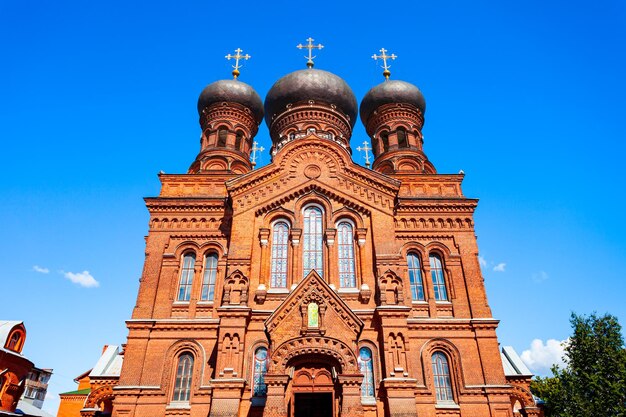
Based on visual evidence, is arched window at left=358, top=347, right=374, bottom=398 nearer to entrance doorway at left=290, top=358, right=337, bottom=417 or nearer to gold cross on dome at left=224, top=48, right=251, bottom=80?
entrance doorway at left=290, top=358, right=337, bottom=417

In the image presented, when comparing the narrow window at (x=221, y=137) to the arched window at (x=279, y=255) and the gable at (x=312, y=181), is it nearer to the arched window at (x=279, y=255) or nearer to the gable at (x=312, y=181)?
the gable at (x=312, y=181)

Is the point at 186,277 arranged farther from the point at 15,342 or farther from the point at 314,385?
the point at 15,342

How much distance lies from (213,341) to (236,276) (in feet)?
7.93

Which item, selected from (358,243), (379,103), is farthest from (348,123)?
(358,243)

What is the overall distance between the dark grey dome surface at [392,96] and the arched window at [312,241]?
34.8 ft

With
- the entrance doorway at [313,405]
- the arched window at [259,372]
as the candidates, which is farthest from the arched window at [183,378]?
the entrance doorway at [313,405]

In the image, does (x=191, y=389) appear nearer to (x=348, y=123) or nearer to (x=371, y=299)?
(x=371, y=299)

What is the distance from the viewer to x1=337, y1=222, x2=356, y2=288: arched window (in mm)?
16609

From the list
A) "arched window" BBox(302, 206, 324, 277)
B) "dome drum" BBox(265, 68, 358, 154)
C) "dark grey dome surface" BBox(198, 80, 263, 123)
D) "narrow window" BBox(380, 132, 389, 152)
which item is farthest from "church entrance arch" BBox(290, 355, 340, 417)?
"dark grey dome surface" BBox(198, 80, 263, 123)

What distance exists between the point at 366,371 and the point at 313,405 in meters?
2.01

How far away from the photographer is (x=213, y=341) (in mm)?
15984

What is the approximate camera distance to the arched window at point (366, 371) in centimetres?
1460

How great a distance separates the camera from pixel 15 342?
22.2 meters

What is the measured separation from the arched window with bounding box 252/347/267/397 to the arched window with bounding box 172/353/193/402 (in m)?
2.39
